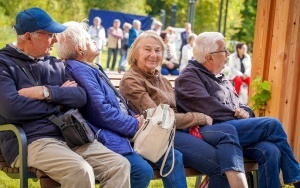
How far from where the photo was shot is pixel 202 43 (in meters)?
5.48

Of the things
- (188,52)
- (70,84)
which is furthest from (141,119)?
(188,52)

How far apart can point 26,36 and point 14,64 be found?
0.77ft

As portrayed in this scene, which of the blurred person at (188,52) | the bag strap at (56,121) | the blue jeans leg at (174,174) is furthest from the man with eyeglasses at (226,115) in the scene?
the blurred person at (188,52)

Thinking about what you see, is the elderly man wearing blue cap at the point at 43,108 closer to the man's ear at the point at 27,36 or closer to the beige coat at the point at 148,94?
the man's ear at the point at 27,36

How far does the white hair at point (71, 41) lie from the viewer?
473 centimetres

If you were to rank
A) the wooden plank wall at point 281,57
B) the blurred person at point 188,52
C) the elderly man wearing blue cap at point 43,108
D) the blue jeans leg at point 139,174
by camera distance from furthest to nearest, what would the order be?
1. the blurred person at point 188,52
2. the wooden plank wall at point 281,57
3. the blue jeans leg at point 139,174
4. the elderly man wearing blue cap at point 43,108

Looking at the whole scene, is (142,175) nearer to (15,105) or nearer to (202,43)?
(15,105)

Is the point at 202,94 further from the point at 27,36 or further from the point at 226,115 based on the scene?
the point at 27,36

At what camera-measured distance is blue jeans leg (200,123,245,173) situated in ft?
15.8

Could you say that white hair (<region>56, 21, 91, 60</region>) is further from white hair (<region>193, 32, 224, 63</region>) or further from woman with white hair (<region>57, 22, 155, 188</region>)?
white hair (<region>193, 32, 224, 63</region>)

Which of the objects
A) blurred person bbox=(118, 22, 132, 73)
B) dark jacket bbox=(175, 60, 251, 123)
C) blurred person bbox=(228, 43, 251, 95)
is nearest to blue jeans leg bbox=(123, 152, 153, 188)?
dark jacket bbox=(175, 60, 251, 123)

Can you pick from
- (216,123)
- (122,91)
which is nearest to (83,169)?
(122,91)

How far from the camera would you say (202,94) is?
5.29 meters

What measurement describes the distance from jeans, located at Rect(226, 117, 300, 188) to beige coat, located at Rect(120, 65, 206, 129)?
1.31 feet
